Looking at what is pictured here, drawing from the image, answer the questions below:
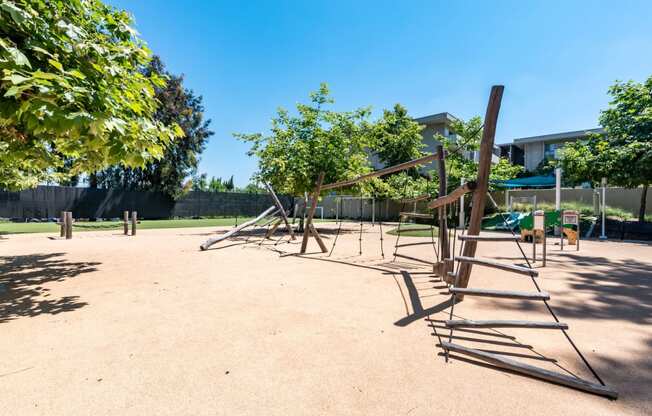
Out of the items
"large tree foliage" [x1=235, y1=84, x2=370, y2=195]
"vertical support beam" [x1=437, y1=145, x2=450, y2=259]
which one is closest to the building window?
"large tree foliage" [x1=235, y1=84, x2=370, y2=195]

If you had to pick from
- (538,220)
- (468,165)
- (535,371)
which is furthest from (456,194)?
(468,165)

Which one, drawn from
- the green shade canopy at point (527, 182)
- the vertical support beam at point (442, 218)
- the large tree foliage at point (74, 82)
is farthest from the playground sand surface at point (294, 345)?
the green shade canopy at point (527, 182)

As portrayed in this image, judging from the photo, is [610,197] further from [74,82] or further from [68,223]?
[68,223]

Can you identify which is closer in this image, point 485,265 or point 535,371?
point 535,371

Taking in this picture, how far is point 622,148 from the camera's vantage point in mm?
12672

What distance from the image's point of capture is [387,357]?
2.52m

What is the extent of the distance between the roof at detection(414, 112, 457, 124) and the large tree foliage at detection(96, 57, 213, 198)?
1726 cm

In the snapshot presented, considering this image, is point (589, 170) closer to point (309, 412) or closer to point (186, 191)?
point (309, 412)

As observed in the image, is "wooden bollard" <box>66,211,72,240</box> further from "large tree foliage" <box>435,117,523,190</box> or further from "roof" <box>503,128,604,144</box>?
"roof" <box>503,128,604,144</box>

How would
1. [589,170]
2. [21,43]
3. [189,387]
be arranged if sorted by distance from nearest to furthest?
[189,387], [21,43], [589,170]

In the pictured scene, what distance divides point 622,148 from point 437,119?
12361mm

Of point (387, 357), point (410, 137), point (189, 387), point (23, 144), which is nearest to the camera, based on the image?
point (189, 387)

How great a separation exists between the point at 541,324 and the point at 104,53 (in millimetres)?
5295

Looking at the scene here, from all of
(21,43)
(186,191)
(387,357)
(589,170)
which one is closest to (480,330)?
(387,357)
